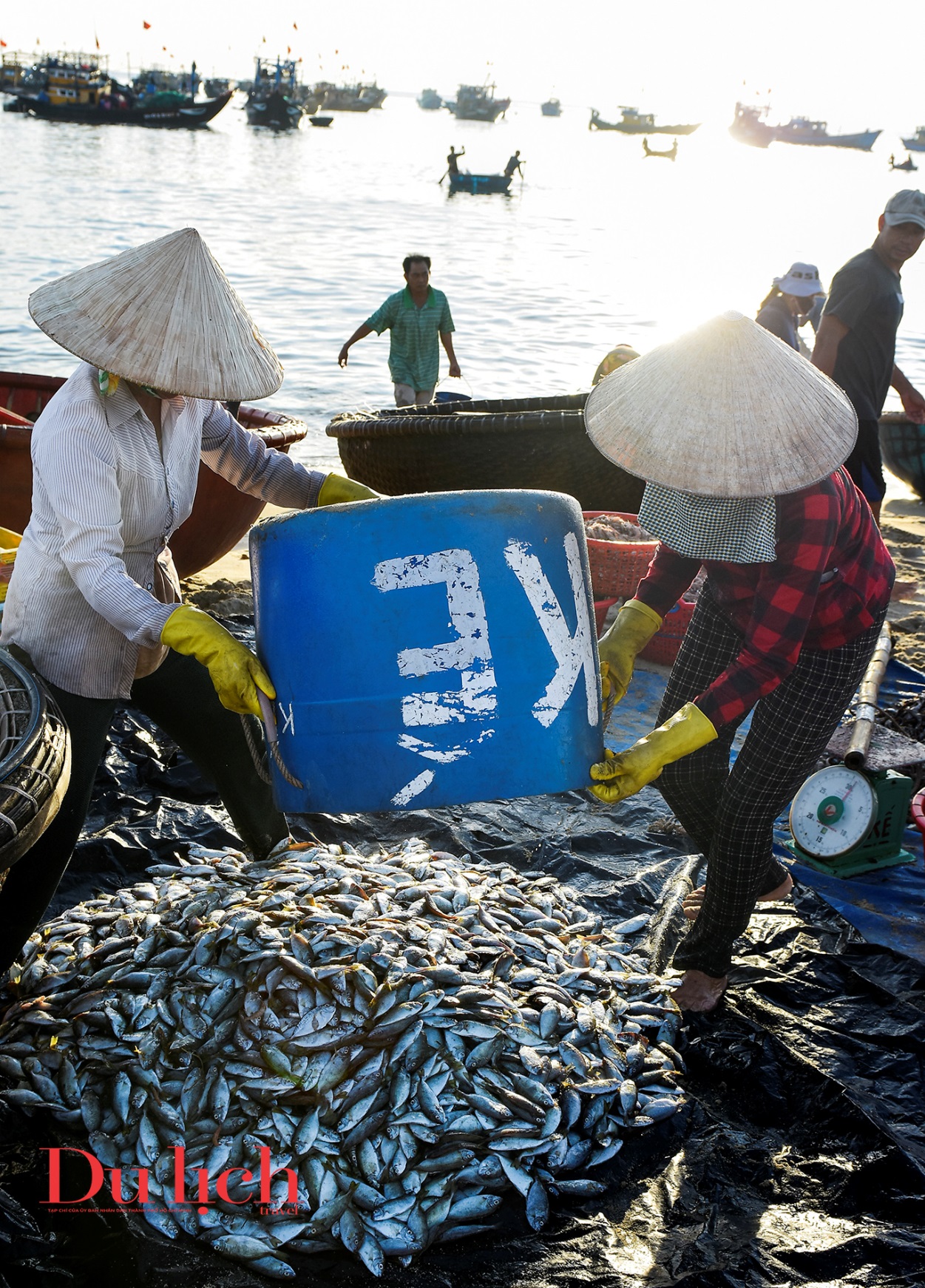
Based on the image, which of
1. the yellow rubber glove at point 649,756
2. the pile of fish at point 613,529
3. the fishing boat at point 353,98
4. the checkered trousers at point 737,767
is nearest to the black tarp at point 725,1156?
the checkered trousers at point 737,767

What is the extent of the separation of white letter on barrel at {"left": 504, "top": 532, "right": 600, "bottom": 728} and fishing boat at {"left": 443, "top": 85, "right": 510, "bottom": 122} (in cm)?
13234

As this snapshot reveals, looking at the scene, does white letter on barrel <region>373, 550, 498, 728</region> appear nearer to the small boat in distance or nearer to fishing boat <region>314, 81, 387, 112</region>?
the small boat in distance

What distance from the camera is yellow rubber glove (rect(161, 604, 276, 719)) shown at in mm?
2402

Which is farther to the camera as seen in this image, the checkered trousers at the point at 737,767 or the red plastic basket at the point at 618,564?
the red plastic basket at the point at 618,564

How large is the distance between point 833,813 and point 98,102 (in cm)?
7383

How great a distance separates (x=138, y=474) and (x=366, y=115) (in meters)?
162

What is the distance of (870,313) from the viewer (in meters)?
5.49

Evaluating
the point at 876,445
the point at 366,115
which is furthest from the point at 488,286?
the point at 366,115

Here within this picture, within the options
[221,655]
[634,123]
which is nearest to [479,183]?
[221,655]

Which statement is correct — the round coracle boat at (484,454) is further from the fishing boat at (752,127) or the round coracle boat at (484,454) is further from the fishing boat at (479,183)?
the fishing boat at (752,127)

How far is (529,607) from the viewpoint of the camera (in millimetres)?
2293

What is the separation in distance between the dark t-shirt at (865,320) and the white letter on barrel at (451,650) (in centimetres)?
408

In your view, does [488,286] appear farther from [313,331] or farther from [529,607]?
[529,607]

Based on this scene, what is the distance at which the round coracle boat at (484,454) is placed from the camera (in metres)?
5.97
